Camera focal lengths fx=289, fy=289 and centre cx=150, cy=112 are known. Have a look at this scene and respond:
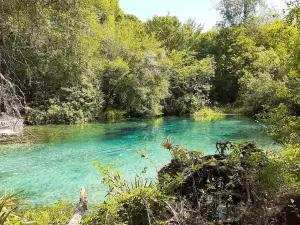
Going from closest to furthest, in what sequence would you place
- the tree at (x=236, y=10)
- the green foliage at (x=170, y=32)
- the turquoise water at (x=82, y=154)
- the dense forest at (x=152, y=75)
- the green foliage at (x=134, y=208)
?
the green foliage at (x=134, y=208) → the turquoise water at (x=82, y=154) → the dense forest at (x=152, y=75) → the tree at (x=236, y=10) → the green foliage at (x=170, y=32)

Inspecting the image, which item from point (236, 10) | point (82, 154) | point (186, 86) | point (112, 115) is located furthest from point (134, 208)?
point (236, 10)

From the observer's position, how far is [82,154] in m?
11.2

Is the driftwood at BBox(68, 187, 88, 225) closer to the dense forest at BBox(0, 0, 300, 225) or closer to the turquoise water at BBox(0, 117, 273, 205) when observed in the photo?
the turquoise water at BBox(0, 117, 273, 205)

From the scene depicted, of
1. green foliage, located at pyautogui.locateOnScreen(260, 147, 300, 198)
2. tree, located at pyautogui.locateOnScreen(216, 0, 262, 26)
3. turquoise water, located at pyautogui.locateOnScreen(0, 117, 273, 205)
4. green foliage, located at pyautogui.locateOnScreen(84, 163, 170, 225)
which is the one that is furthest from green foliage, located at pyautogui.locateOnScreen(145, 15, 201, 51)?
green foliage, located at pyautogui.locateOnScreen(84, 163, 170, 225)

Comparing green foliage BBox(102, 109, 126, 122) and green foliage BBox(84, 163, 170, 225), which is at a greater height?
green foliage BBox(84, 163, 170, 225)

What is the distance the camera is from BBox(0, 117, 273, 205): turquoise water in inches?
301

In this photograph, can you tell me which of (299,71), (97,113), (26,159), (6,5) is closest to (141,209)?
(299,71)

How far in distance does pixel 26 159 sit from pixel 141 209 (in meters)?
8.37

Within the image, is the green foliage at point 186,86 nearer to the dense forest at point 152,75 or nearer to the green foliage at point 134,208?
the dense forest at point 152,75

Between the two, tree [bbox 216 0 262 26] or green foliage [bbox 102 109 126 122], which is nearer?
green foliage [bbox 102 109 126 122]

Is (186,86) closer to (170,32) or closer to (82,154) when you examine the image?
(170,32)

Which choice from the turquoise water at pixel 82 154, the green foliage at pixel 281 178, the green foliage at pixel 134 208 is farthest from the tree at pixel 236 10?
the green foliage at pixel 134 208

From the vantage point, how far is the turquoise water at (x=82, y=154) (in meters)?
7.64

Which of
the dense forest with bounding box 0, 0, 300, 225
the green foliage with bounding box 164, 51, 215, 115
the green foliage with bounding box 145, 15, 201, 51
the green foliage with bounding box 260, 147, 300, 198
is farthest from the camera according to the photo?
the green foliage with bounding box 145, 15, 201, 51
